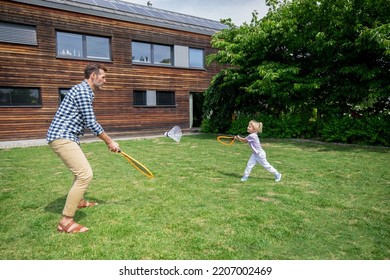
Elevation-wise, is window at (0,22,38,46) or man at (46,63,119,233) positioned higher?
window at (0,22,38,46)

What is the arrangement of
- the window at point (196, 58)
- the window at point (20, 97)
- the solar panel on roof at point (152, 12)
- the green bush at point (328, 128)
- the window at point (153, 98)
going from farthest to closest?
the window at point (196, 58), the window at point (153, 98), the solar panel on roof at point (152, 12), the window at point (20, 97), the green bush at point (328, 128)

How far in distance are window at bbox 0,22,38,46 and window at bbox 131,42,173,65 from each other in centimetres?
591

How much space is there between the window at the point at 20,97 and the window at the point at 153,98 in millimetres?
5846

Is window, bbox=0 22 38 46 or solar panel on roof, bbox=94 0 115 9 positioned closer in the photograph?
window, bbox=0 22 38 46

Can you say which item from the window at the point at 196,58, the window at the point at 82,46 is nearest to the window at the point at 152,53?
the window at the point at 196,58

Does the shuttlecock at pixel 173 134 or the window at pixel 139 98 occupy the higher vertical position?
the window at pixel 139 98

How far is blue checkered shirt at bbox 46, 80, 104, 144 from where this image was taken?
376cm

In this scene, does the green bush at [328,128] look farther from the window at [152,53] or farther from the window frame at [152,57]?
the window at [152,53]

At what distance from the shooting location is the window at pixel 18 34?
14.4m

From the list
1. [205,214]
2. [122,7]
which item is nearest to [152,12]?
[122,7]

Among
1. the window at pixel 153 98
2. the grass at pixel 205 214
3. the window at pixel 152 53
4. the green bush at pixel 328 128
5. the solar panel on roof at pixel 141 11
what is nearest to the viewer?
the grass at pixel 205 214

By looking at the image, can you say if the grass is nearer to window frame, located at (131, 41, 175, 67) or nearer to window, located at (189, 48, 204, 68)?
window frame, located at (131, 41, 175, 67)

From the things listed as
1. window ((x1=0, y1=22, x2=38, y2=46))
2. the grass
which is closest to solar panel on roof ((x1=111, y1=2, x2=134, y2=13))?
window ((x1=0, y1=22, x2=38, y2=46))
